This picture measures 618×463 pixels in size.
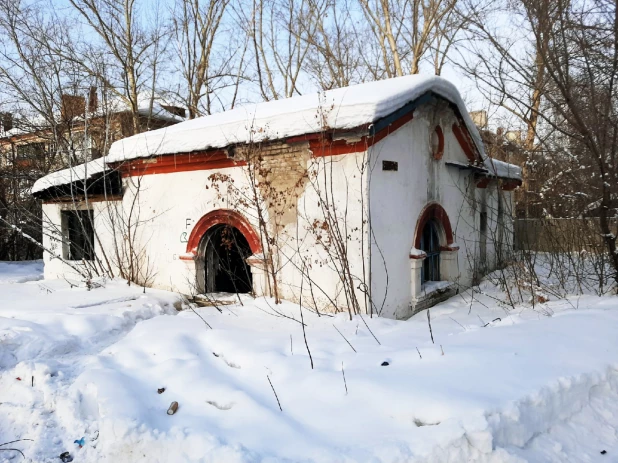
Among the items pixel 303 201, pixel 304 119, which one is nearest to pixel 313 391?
pixel 303 201

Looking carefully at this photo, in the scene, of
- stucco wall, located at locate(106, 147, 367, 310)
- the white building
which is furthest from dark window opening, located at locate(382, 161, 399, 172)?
stucco wall, located at locate(106, 147, 367, 310)

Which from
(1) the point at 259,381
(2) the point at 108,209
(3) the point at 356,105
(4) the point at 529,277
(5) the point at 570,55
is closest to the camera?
(1) the point at 259,381

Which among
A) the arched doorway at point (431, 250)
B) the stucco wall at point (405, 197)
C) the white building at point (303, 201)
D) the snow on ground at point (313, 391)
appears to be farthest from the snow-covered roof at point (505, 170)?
the snow on ground at point (313, 391)

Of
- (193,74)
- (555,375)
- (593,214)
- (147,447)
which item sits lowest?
(147,447)

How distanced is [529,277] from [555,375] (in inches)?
186

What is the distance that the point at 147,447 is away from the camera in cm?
298

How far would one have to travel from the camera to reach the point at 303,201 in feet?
21.0

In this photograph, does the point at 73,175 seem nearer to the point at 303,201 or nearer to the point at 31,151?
the point at 303,201

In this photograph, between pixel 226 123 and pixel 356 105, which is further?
pixel 226 123

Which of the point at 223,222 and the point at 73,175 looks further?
the point at 73,175

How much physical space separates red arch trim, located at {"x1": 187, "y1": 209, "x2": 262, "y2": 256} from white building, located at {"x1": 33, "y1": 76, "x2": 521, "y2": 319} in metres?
0.02

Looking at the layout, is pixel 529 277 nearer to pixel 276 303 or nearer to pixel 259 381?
pixel 276 303

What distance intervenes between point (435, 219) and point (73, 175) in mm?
7548

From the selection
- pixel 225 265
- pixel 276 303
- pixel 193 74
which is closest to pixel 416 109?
pixel 276 303
